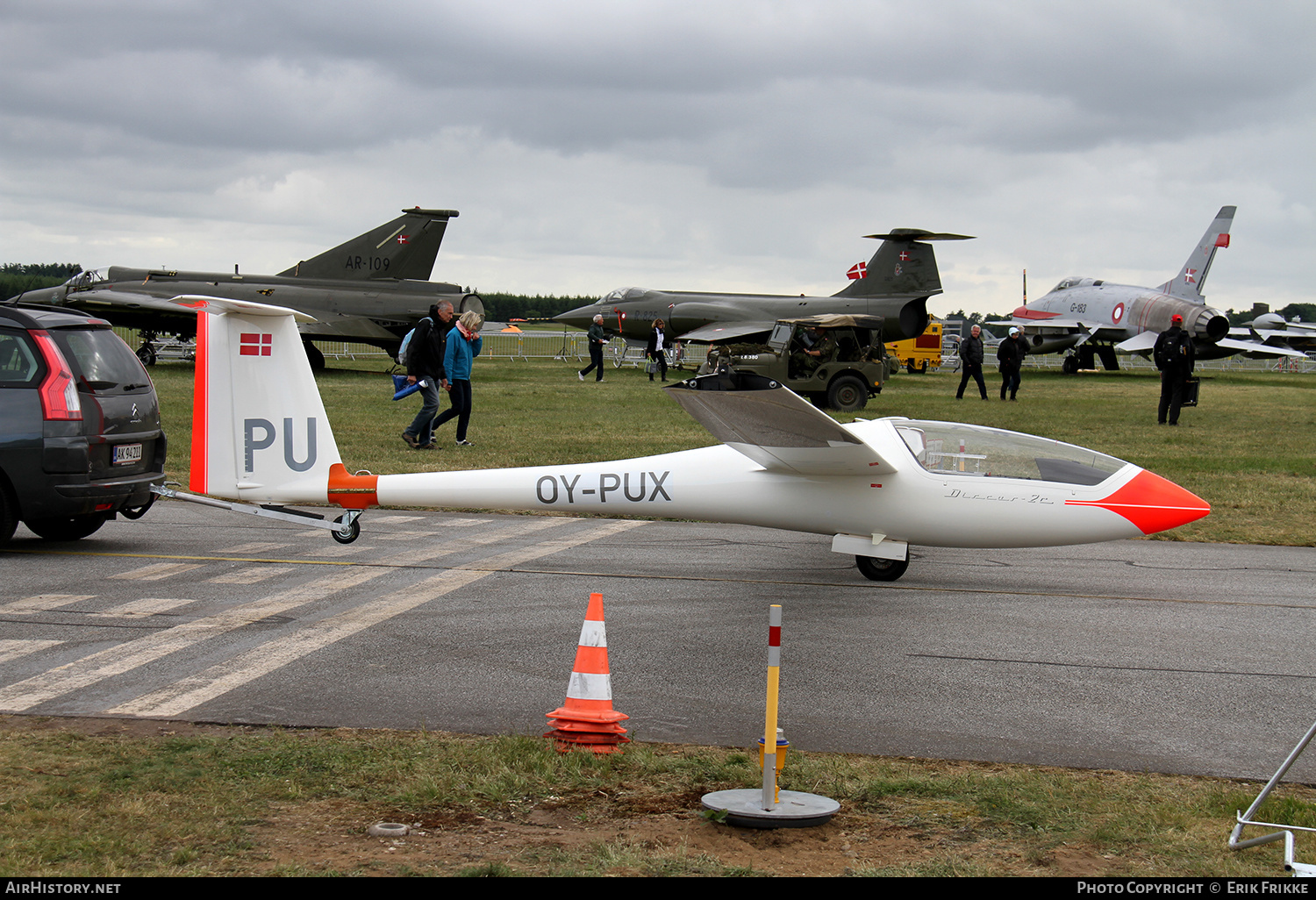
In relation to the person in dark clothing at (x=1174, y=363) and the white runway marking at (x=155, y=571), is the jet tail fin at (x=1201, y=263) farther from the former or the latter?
the white runway marking at (x=155, y=571)

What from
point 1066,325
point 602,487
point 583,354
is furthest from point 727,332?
point 602,487

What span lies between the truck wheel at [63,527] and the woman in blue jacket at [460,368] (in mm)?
6908

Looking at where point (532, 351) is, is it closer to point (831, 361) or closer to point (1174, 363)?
point (831, 361)

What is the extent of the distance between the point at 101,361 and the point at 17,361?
0.62 meters

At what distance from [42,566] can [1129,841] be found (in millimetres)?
7810

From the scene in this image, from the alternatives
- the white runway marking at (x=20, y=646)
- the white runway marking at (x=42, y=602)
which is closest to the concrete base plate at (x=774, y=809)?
the white runway marking at (x=20, y=646)

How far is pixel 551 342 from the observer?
6762 cm

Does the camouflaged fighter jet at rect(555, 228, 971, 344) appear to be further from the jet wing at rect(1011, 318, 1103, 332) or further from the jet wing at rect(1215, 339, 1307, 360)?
the jet wing at rect(1215, 339, 1307, 360)

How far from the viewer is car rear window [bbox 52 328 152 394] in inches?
343

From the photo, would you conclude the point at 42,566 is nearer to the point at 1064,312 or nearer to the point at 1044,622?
the point at 1044,622

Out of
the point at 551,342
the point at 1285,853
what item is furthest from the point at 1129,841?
the point at 551,342

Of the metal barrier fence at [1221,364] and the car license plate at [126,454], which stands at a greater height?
the metal barrier fence at [1221,364]

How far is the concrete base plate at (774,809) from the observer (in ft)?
13.1

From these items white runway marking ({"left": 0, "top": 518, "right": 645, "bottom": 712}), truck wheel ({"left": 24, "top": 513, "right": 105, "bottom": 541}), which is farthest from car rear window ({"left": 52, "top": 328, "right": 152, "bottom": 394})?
white runway marking ({"left": 0, "top": 518, "right": 645, "bottom": 712})
